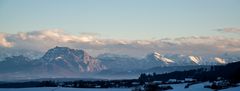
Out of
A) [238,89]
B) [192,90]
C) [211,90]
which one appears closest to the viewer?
[238,89]

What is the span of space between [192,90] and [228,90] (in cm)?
3692

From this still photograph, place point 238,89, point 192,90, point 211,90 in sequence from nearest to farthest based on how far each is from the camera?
point 238,89
point 211,90
point 192,90

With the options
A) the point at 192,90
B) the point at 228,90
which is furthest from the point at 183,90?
the point at 228,90

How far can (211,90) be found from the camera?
562 ft

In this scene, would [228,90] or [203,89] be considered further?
[203,89]

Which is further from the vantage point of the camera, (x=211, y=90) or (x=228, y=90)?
(x=211, y=90)

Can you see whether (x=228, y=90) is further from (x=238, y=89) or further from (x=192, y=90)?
(x=192, y=90)

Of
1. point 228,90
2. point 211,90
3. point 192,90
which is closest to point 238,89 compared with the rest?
point 228,90

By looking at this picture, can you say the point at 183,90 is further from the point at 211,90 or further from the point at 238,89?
the point at 238,89

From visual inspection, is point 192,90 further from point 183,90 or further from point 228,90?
point 228,90

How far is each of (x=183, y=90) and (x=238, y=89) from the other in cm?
4526

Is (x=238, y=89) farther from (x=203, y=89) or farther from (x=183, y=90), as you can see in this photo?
(x=183, y=90)

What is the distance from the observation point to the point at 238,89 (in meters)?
151

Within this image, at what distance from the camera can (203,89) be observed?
18175 cm
